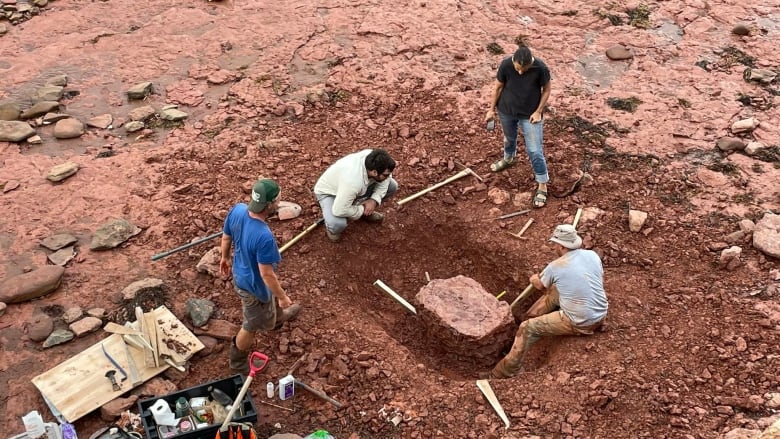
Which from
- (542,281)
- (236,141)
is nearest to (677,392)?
(542,281)

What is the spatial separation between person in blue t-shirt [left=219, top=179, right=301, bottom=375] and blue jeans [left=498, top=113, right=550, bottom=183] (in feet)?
10.2

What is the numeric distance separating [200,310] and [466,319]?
2452mm

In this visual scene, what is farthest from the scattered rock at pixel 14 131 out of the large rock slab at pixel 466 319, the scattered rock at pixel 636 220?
the scattered rock at pixel 636 220

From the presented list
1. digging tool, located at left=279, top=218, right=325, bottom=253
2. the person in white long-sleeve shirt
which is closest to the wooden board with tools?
digging tool, located at left=279, top=218, right=325, bottom=253

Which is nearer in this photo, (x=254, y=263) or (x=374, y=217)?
(x=254, y=263)

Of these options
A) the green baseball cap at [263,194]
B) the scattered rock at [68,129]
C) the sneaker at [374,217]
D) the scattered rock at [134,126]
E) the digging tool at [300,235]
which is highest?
the green baseball cap at [263,194]

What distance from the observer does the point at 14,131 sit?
7961 mm

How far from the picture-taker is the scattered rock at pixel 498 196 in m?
7.25

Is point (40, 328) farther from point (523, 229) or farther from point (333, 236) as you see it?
point (523, 229)

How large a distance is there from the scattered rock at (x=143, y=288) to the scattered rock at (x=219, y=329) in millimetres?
620

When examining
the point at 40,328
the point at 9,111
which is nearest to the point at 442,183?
the point at 40,328

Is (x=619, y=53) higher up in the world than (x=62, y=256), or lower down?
→ lower down

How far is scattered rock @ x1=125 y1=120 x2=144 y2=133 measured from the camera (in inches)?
318

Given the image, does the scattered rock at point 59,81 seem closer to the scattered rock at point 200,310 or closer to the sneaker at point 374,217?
the scattered rock at point 200,310
